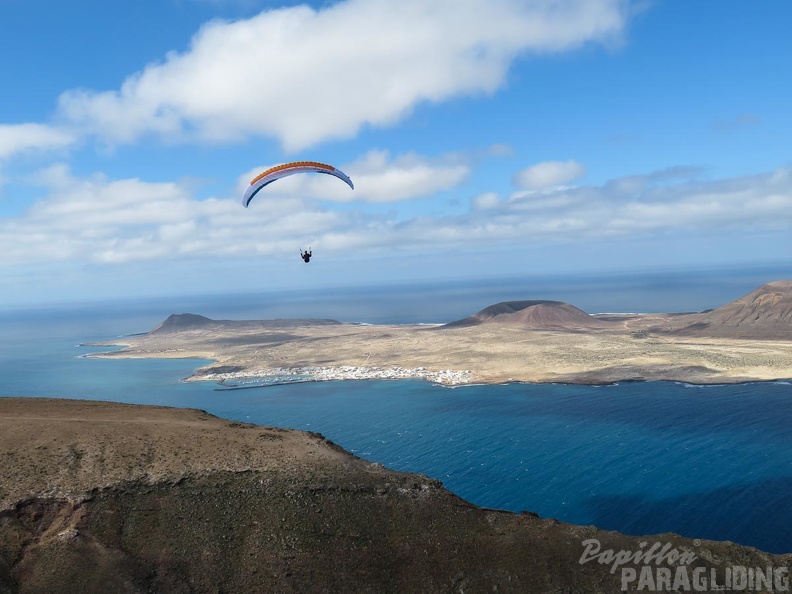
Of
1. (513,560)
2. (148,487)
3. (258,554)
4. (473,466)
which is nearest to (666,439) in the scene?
(473,466)

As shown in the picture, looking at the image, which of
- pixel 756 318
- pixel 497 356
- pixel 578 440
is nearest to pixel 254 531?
pixel 578 440

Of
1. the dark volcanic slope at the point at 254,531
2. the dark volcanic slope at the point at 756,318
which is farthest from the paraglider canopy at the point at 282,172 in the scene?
the dark volcanic slope at the point at 756,318

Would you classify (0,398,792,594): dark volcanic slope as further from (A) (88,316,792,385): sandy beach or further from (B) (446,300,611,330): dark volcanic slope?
(B) (446,300,611,330): dark volcanic slope

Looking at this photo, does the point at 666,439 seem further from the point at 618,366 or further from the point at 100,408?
the point at 100,408

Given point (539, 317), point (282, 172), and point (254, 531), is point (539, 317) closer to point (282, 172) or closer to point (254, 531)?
point (282, 172)

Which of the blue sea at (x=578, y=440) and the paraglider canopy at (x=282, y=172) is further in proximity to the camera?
the paraglider canopy at (x=282, y=172)

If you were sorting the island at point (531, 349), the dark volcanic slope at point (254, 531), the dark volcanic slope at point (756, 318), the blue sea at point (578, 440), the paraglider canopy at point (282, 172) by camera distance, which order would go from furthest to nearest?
the dark volcanic slope at point (756, 318), the island at point (531, 349), the paraglider canopy at point (282, 172), the blue sea at point (578, 440), the dark volcanic slope at point (254, 531)

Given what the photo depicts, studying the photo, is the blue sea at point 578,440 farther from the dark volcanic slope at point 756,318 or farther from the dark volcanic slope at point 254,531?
the dark volcanic slope at point 756,318
